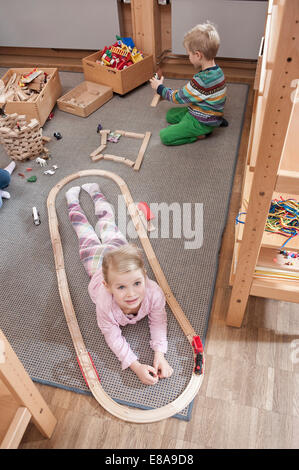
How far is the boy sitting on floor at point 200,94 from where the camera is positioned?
2.14m

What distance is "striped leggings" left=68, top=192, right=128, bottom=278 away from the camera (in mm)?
1690

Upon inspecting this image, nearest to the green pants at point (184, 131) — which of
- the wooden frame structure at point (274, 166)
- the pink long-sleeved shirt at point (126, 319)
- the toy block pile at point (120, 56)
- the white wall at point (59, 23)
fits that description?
the toy block pile at point (120, 56)

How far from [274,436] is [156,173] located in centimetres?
151

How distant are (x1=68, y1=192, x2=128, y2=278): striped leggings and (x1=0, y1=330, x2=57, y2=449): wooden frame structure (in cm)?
66

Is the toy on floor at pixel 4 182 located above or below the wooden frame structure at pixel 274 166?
below

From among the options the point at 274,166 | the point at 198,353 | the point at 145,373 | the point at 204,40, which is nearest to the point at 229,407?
the point at 198,353

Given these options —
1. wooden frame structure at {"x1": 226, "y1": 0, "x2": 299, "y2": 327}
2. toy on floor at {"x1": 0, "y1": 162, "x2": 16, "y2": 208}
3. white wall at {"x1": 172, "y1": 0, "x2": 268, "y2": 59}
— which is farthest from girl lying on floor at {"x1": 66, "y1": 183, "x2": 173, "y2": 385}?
white wall at {"x1": 172, "y1": 0, "x2": 268, "y2": 59}

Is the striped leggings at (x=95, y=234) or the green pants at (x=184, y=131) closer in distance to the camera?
the striped leggings at (x=95, y=234)

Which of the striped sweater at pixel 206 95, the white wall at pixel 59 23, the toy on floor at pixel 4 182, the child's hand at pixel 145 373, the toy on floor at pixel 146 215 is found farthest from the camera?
the white wall at pixel 59 23

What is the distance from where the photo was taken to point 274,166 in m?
0.96

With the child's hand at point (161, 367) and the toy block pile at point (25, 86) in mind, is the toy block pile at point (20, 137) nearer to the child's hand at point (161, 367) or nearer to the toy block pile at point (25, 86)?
the toy block pile at point (25, 86)

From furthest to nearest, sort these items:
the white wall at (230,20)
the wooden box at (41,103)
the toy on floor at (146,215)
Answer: the white wall at (230,20), the wooden box at (41,103), the toy on floor at (146,215)
